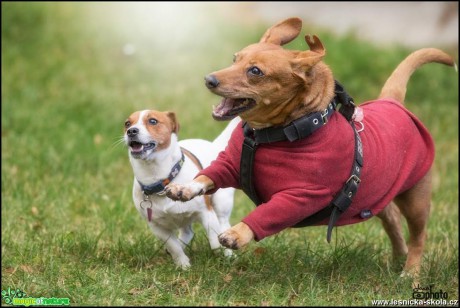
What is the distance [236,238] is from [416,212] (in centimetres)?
168

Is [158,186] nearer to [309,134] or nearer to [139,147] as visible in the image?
[139,147]

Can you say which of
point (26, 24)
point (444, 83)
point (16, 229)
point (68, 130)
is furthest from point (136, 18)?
point (16, 229)

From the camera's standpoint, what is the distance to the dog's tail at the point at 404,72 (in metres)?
5.23

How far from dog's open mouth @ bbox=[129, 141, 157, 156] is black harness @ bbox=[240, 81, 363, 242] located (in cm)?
77

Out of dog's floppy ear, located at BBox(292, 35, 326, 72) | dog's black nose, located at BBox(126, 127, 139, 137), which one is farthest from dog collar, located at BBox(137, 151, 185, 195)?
dog's floppy ear, located at BBox(292, 35, 326, 72)

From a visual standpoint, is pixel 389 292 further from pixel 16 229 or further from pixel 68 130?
pixel 68 130

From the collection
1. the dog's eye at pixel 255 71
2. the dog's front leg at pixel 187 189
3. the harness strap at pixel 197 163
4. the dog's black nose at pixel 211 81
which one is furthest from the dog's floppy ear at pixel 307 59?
the harness strap at pixel 197 163

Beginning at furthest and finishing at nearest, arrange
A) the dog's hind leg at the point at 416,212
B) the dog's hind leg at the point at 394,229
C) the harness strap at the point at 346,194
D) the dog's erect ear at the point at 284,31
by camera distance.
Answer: the dog's hind leg at the point at 394,229 → the dog's hind leg at the point at 416,212 → the dog's erect ear at the point at 284,31 → the harness strap at the point at 346,194

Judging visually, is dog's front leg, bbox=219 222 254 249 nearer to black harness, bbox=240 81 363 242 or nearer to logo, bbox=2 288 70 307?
black harness, bbox=240 81 363 242

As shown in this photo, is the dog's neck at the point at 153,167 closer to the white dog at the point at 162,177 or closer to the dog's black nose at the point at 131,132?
the white dog at the point at 162,177

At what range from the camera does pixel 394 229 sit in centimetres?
548

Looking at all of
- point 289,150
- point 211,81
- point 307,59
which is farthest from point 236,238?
point 307,59

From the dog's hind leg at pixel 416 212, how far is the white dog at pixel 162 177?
1158 millimetres

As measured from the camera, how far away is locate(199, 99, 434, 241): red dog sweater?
4.05m
